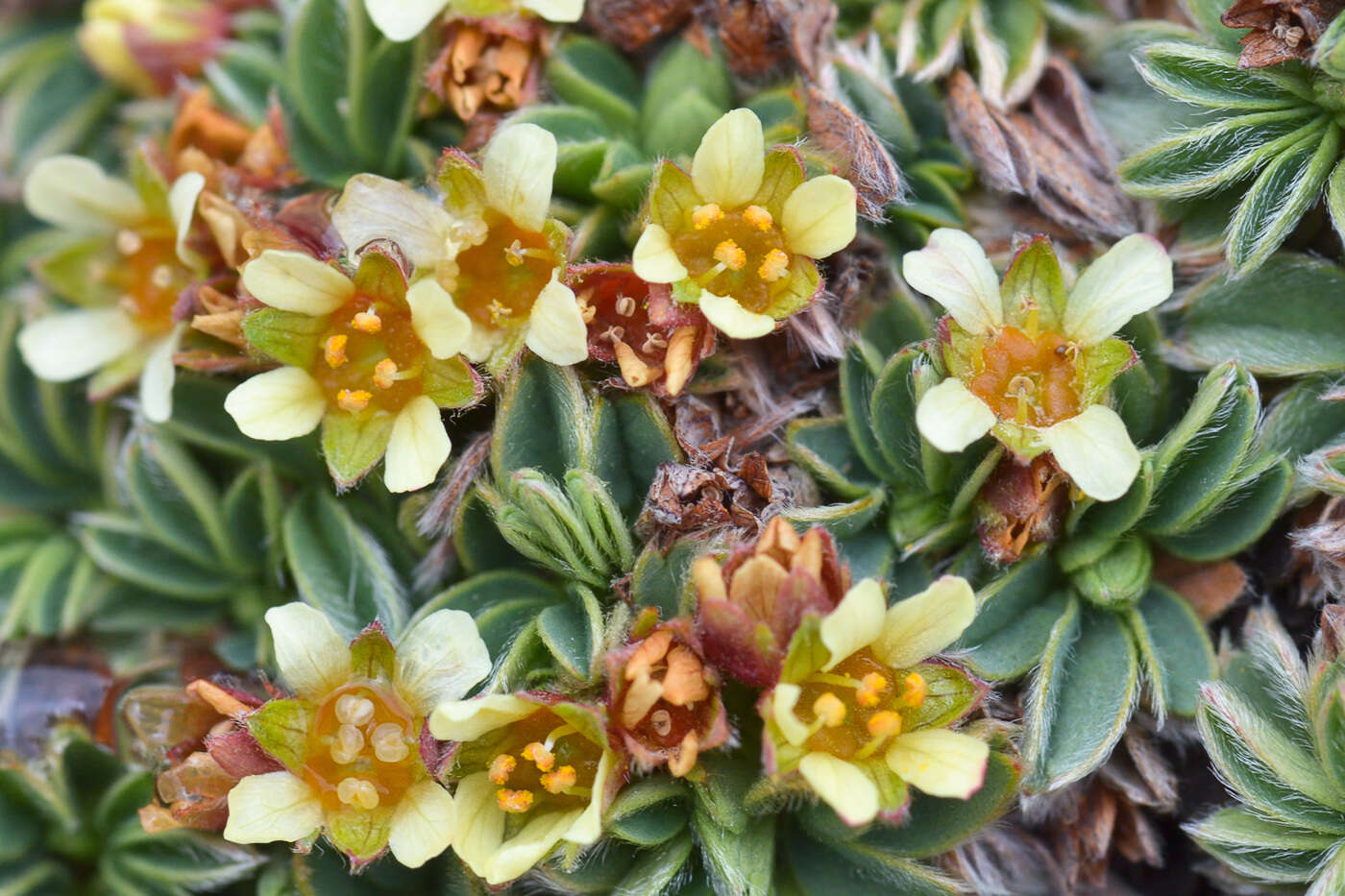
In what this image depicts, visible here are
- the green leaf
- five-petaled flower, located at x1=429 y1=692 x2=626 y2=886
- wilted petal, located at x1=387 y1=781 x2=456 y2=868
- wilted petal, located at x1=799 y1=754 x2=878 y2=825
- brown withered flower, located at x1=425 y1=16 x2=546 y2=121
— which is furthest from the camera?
brown withered flower, located at x1=425 y1=16 x2=546 y2=121

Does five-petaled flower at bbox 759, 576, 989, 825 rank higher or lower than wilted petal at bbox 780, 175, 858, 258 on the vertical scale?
lower

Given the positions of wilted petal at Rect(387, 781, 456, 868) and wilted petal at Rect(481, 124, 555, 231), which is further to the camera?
wilted petal at Rect(481, 124, 555, 231)

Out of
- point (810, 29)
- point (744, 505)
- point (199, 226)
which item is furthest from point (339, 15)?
point (744, 505)

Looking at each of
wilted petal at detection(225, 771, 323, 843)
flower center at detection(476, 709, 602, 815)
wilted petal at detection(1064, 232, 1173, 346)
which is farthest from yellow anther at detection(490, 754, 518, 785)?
wilted petal at detection(1064, 232, 1173, 346)

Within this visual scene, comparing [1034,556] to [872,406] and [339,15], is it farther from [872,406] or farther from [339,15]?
[339,15]

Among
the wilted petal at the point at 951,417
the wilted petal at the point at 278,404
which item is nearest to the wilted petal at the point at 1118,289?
the wilted petal at the point at 951,417

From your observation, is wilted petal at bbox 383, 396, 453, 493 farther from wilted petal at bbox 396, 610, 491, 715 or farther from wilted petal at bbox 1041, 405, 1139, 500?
wilted petal at bbox 1041, 405, 1139, 500

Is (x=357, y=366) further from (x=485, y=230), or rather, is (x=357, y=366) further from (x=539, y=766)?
(x=539, y=766)
